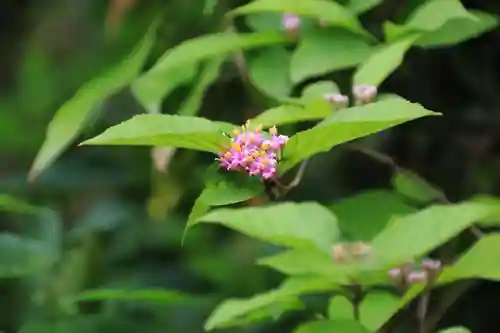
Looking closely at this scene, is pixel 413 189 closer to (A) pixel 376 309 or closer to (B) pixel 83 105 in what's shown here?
(A) pixel 376 309

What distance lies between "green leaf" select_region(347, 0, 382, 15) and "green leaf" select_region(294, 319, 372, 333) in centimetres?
26

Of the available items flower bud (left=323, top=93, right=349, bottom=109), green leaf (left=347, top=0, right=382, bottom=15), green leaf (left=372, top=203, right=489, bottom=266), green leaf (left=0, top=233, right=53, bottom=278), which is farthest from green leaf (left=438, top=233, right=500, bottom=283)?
green leaf (left=0, top=233, right=53, bottom=278)

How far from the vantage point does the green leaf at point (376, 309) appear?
595 mm

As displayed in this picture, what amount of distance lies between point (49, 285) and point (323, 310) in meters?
0.24

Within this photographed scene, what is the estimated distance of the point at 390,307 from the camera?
60 centimetres

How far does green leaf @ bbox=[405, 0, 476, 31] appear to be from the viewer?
2.11 feet

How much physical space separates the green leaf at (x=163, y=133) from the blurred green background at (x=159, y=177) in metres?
0.24

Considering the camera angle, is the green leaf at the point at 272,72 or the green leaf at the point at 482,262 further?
the green leaf at the point at 272,72

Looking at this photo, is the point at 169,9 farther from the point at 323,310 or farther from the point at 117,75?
the point at 323,310

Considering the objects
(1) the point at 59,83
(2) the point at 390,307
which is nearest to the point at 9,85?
(1) the point at 59,83

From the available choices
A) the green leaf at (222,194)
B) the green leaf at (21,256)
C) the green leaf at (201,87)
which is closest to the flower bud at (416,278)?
the green leaf at (222,194)

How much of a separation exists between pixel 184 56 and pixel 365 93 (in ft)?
0.50

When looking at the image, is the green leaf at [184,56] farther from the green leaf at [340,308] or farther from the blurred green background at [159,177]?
the green leaf at [340,308]

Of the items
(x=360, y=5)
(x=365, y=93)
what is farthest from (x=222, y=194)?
(x=360, y=5)
